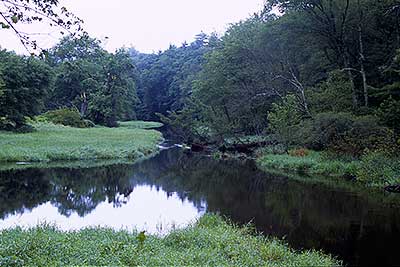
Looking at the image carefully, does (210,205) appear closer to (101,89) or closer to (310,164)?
(310,164)

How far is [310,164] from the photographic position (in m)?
22.9

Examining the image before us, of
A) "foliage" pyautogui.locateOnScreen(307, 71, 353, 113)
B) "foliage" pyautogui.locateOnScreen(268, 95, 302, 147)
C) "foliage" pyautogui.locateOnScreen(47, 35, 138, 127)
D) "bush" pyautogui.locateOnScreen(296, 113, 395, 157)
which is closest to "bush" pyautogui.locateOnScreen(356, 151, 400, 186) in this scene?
"bush" pyautogui.locateOnScreen(296, 113, 395, 157)

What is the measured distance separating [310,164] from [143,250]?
1636cm

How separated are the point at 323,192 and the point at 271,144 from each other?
1423cm

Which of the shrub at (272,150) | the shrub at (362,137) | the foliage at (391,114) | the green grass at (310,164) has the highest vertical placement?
the foliage at (391,114)

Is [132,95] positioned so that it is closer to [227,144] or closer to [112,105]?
[112,105]

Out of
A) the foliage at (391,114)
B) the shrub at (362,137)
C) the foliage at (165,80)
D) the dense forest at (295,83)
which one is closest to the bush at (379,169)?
the dense forest at (295,83)

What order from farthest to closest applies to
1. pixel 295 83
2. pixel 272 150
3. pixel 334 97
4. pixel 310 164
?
pixel 295 83 < pixel 272 150 < pixel 334 97 < pixel 310 164

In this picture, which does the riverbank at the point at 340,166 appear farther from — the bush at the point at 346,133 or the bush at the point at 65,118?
the bush at the point at 65,118

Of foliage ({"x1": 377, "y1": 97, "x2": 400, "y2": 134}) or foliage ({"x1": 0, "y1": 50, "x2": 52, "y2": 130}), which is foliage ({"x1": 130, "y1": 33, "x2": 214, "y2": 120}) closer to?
foliage ({"x1": 0, "y1": 50, "x2": 52, "y2": 130})

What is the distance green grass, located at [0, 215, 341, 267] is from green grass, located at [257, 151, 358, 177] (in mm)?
11698

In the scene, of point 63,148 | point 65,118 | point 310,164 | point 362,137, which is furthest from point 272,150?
point 65,118

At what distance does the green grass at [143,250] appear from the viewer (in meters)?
7.29

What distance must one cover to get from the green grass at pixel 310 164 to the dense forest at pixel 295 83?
881 mm
